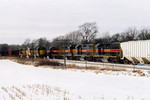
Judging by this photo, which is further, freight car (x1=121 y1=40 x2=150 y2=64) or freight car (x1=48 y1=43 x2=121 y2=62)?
freight car (x1=48 y1=43 x2=121 y2=62)

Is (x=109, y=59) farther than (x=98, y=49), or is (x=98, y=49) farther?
(x=98, y=49)

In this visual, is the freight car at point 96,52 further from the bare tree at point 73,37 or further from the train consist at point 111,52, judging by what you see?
the bare tree at point 73,37

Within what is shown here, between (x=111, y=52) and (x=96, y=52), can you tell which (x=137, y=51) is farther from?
(x=96, y=52)

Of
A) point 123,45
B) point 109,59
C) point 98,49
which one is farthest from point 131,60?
point 98,49

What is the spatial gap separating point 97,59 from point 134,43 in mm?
11321

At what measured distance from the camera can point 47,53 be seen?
2014 inches

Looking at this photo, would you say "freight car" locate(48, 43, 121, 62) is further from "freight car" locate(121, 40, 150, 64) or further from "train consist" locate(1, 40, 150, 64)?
"freight car" locate(121, 40, 150, 64)

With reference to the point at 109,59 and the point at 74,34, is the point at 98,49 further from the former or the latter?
→ the point at 74,34

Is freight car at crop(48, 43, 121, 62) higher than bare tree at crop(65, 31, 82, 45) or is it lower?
lower

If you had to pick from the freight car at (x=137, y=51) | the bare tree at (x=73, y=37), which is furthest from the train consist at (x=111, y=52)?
the bare tree at (x=73, y=37)

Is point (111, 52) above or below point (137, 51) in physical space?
below

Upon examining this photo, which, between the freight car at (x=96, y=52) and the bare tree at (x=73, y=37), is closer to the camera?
the freight car at (x=96, y=52)

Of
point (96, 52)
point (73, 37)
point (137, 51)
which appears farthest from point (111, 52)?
point (73, 37)

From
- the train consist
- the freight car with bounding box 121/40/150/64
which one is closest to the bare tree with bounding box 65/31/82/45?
the train consist
